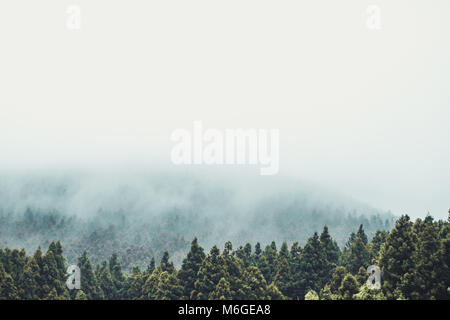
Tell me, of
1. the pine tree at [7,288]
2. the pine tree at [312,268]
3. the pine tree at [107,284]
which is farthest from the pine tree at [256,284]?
the pine tree at [107,284]

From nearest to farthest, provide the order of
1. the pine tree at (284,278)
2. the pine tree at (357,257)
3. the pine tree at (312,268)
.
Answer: the pine tree at (312,268)
the pine tree at (284,278)
the pine tree at (357,257)

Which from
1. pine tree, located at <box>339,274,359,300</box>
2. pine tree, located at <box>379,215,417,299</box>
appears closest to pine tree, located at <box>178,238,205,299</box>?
pine tree, located at <box>339,274,359,300</box>

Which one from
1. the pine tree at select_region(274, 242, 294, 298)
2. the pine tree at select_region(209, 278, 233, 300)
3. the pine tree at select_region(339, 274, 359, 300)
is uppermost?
the pine tree at select_region(339, 274, 359, 300)

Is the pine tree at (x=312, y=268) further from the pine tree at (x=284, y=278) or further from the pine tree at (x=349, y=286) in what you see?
the pine tree at (x=349, y=286)

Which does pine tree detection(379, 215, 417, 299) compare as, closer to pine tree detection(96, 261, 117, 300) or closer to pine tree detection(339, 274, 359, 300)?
pine tree detection(339, 274, 359, 300)

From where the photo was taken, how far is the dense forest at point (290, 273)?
4381 centimetres

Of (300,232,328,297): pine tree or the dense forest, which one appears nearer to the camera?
the dense forest

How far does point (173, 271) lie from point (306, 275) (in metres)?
14.9

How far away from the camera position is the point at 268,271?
66.1 meters

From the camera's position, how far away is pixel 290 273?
201 ft

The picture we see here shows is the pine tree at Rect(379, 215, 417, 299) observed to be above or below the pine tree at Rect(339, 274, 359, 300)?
above

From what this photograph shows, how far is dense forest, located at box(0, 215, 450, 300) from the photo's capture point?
144 ft
